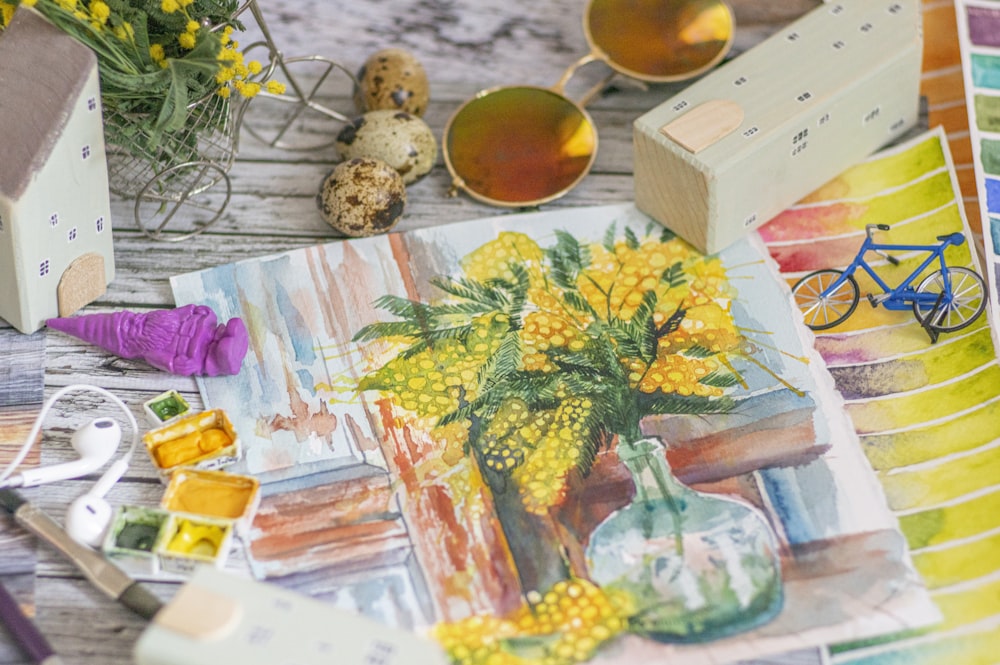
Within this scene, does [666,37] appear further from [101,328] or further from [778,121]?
[101,328]

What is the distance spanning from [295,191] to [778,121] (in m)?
0.47

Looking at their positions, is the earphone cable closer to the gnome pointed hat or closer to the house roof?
the gnome pointed hat

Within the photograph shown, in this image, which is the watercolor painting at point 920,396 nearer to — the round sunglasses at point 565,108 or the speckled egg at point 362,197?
the round sunglasses at point 565,108

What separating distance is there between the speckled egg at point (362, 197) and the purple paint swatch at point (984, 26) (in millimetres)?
592

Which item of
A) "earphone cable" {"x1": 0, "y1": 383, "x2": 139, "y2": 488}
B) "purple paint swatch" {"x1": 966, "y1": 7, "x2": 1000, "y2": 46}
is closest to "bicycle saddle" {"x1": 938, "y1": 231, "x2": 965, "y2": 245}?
"purple paint swatch" {"x1": 966, "y1": 7, "x2": 1000, "y2": 46}

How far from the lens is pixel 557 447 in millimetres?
960

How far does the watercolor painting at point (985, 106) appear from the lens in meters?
1.03

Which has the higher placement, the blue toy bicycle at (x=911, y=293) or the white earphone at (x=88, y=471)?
the blue toy bicycle at (x=911, y=293)

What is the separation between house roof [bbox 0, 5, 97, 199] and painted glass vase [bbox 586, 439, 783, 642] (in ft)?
1.74

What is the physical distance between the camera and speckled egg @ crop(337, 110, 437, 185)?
1140 millimetres

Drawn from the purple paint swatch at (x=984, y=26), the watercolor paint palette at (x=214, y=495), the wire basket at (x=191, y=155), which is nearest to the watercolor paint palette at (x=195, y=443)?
the watercolor paint palette at (x=214, y=495)

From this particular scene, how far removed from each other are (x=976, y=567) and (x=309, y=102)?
770mm

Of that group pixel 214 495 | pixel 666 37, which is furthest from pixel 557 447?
pixel 666 37

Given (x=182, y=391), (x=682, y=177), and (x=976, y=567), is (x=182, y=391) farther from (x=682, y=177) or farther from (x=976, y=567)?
(x=976, y=567)
